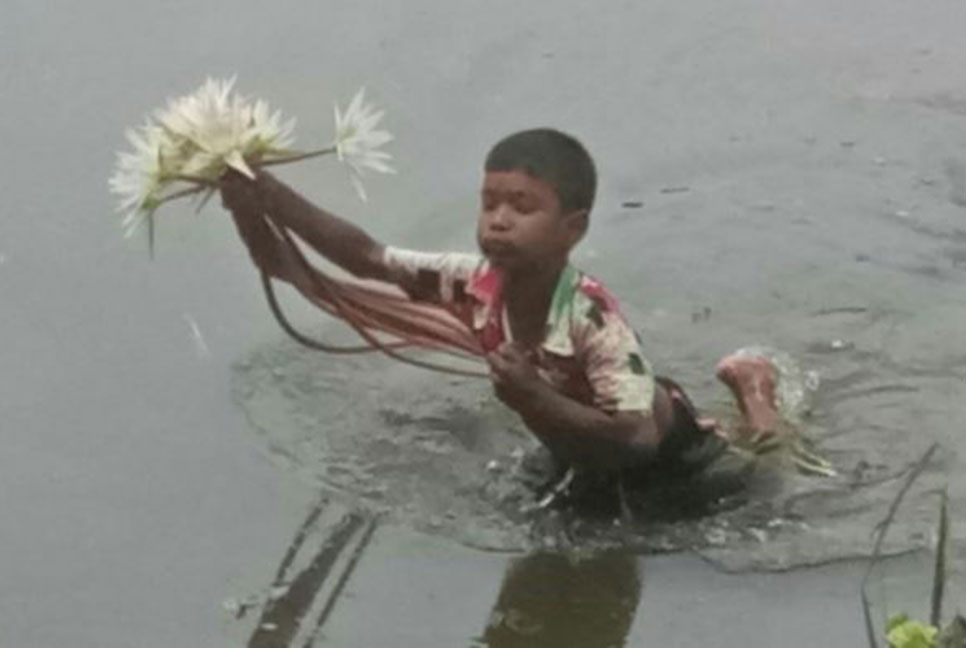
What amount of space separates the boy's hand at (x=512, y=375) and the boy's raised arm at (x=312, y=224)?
0.42 metres

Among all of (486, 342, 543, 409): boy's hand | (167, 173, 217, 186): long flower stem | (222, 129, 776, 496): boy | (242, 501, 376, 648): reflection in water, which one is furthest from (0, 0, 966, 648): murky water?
(167, 173, 217, 186): long flower stem

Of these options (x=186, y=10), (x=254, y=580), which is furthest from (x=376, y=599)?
(x=186, y=10)

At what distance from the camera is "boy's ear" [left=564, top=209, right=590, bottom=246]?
172 inches

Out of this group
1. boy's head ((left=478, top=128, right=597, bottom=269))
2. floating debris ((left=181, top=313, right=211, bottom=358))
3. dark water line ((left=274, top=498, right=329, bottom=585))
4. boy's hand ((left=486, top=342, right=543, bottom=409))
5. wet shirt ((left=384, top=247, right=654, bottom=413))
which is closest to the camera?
boy's hand ((left=486, top=342, right=543, bottom=409))

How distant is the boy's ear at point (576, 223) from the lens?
4375mm

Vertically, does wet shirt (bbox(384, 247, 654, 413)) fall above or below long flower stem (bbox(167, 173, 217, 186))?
below

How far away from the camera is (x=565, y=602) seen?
454 centimetres

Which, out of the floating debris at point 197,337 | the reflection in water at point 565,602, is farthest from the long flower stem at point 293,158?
the floating debris at point 197,337

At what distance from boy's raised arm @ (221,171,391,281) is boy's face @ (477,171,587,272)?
0.97ft

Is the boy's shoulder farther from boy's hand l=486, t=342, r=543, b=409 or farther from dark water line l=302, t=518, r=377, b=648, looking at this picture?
dark water line l=302, t=518, r=377, b=648

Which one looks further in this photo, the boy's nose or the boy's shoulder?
the boy's shoulder

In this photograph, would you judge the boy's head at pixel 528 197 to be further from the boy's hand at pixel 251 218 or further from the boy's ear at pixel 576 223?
the boy's hand at pixel 251 218

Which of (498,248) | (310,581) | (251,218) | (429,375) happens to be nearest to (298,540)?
(310,581)

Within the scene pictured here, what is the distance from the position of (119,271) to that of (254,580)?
1.42 m
